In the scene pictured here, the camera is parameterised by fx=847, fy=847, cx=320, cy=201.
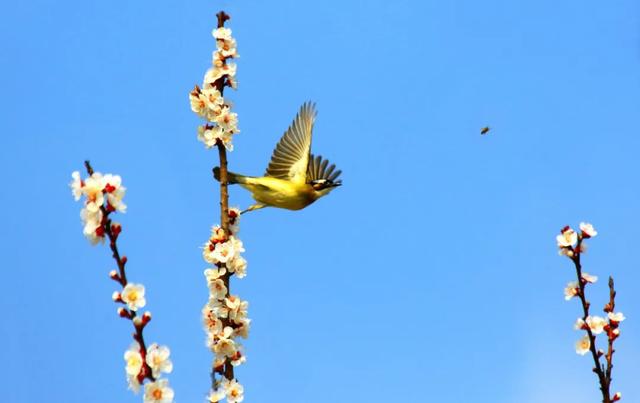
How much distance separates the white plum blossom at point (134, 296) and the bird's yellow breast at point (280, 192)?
5419 mm

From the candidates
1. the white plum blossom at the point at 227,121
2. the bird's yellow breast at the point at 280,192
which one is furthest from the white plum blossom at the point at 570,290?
the bird's yellow breast at the point at 280,192

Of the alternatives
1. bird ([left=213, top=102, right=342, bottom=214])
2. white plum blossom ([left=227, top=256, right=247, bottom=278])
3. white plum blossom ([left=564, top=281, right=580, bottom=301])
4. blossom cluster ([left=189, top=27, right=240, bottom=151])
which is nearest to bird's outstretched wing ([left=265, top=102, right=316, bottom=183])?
bird ([left=213, top=102, right=342, bottom=214])

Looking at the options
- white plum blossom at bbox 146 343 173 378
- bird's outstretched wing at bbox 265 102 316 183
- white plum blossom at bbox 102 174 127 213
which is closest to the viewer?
white plum blossom at bbox 146 343 173 378

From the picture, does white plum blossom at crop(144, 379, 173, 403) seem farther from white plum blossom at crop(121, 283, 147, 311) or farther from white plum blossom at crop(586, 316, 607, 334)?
white plum blossom at crop(586, 316, 607, 334)

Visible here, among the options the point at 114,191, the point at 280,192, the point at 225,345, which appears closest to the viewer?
the point at 114,191

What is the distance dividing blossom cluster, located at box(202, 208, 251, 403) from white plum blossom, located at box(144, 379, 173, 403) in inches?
50.6

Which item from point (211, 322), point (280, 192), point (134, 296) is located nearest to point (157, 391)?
point (134, 296)

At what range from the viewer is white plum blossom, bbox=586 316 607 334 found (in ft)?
14.3

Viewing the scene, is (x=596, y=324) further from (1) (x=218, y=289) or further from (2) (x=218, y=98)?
(2) (x=218, y=98)

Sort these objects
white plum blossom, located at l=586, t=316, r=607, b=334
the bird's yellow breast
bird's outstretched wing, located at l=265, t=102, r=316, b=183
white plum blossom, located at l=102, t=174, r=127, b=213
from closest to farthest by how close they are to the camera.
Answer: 1. white plum blossom, located at l=102, t=174, r=127, b=213
2. white plum blossom, located at l=586, t=316, r=607, b=334
3. the bird's yellow breast
4. bird's outstretched wing, located at l=265, t=102, r=316, b=183

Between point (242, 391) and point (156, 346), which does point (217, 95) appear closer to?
point (242, 391)

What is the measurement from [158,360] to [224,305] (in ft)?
4.84

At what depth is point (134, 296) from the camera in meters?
3.46

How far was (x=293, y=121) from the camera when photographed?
993 centimetres
